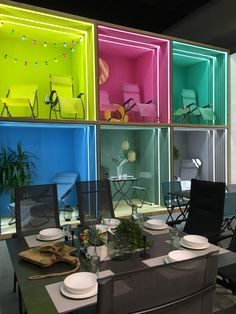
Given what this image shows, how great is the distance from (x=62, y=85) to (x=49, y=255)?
4311mm

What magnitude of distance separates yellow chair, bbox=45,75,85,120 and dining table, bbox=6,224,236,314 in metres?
3.21

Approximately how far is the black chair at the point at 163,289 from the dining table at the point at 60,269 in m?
0.41

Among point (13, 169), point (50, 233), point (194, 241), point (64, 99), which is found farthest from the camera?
point (64, 99)

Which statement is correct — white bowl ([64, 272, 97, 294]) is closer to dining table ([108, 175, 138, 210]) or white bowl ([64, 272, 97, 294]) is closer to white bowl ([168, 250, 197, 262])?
white bowl ([168, 250, 197, 262])

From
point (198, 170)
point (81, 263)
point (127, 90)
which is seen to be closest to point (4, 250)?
point (81, 263)

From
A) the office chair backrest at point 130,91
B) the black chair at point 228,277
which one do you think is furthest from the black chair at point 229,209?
the office chair backrest at point 130,91

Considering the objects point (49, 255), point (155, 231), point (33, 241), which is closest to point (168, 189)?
point (155, 231)

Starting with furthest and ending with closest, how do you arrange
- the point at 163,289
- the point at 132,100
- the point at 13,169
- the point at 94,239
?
the point at 132,100
the point at 13,169
the point at 94,239
the point at 163,289

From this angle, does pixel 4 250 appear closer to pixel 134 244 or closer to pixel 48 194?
pixel 48 194

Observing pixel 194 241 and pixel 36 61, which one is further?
pixel 36 61

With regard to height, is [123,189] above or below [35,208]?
below

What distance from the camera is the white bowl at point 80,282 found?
4.27ft

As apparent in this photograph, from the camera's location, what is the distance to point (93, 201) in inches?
115

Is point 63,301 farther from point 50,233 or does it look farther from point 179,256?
point 50,233
